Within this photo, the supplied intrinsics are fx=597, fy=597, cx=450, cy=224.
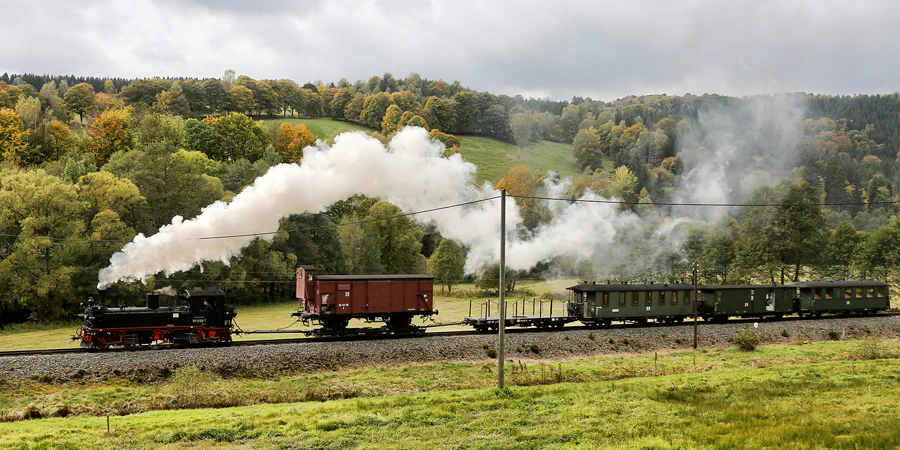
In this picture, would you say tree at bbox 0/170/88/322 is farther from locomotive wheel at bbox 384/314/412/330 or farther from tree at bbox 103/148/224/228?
locomotive wheel at bbox 384/314/412/330

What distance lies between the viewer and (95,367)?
24.3 meters

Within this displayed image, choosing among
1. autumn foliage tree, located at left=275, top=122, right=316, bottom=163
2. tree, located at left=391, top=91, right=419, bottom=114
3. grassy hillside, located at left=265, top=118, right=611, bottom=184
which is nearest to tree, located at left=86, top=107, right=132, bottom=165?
autumn foliage tree, located at left=275, top=122, right=316, bottom=163

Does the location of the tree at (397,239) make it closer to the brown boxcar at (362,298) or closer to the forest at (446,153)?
the forest at (446,153)

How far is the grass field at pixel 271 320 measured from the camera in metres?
36.8

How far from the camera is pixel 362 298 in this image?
104 feet

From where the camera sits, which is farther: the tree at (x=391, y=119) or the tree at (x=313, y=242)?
the tree at (x=391, y=119)

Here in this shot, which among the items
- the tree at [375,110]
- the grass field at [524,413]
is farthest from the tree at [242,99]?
the grass field at [524,413]

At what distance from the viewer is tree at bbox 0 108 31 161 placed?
7406 cm

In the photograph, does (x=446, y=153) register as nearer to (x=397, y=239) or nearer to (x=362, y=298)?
(x=397, y=239)

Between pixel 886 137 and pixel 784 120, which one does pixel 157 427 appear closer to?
pixel 784 120

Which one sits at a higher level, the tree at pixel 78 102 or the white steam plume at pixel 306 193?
the tree at pixel 78 102

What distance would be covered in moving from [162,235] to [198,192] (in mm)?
30150

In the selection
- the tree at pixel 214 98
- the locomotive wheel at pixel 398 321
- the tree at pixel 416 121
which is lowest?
the locomotive wheel at pixel 398 321

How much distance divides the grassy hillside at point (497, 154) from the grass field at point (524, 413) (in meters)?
76.6
